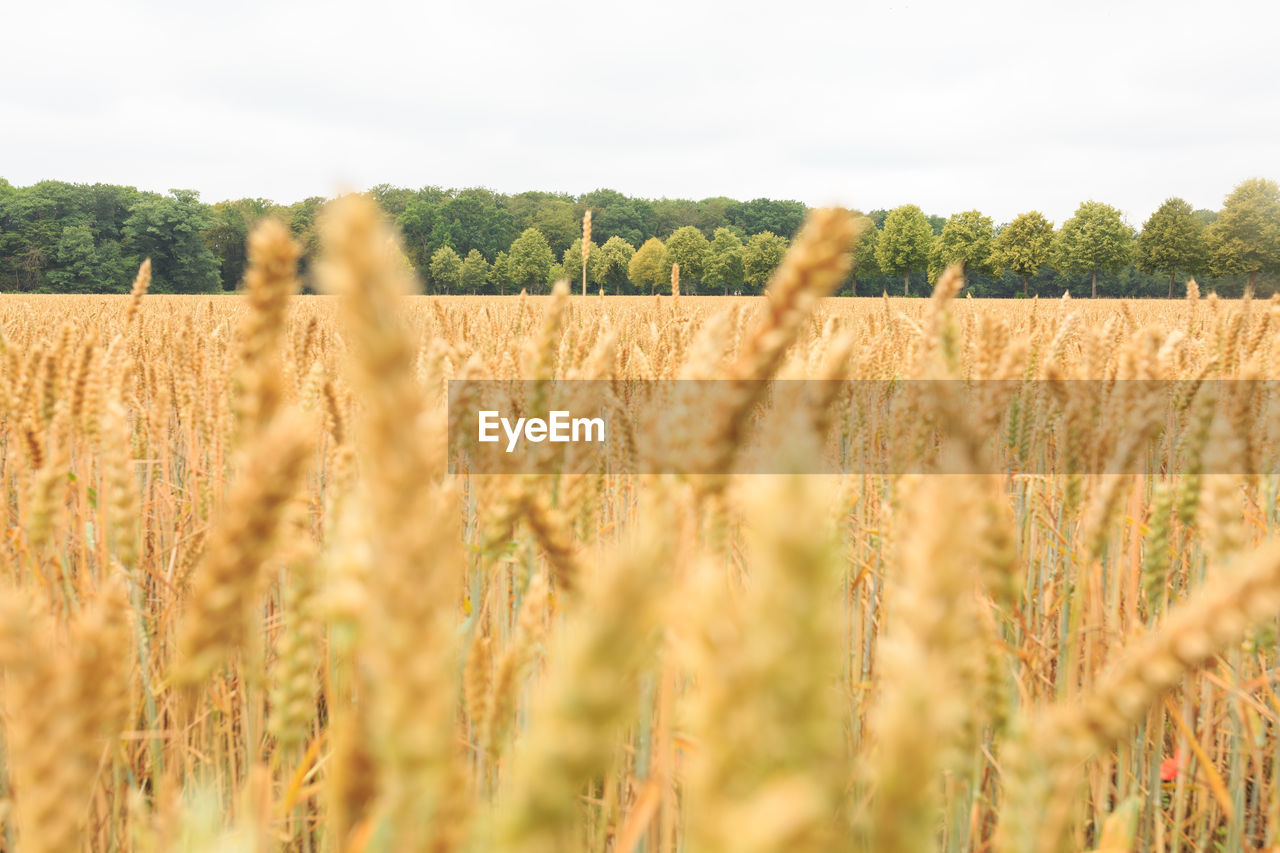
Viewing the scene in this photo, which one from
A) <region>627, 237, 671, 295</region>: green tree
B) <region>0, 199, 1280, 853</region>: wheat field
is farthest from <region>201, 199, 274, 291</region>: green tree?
<region>0, 199, 1280, 853</region>: wheat field

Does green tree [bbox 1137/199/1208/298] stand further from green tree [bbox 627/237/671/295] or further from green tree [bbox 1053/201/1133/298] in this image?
green tree [bbox 627/237/671/295]

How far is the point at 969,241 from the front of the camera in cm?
5716

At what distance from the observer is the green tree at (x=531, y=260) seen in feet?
182

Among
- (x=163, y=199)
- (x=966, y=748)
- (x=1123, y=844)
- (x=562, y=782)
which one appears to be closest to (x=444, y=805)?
(x=562, y=782)

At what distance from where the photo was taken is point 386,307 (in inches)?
11.3

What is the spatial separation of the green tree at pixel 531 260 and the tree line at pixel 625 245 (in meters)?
0.11

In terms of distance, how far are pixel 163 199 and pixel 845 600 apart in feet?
189

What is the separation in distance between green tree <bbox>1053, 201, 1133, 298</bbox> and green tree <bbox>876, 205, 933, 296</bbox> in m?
9.96

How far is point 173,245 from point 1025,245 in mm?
54386

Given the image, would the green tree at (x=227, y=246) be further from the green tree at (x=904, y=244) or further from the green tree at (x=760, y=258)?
the green tree at (x=904, y=244)

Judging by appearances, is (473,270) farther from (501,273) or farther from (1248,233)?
(1248,233)

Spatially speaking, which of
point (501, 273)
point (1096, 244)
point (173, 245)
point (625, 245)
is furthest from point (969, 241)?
point (173, 245)

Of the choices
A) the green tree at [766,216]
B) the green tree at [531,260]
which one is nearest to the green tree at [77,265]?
the green tree at [531,260]

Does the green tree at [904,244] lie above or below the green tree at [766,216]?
below
